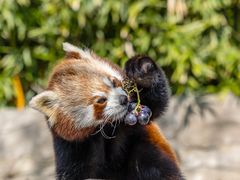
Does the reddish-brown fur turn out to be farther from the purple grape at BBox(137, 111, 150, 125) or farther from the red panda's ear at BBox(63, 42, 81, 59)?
the red panda's ear at BBox(63, 42, 81, 59)

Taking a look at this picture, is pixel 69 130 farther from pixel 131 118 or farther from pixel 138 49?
pixel 138 49

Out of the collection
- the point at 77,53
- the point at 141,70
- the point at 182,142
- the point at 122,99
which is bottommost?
the point at 182,142

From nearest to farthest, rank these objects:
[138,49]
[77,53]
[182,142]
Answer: [77,53]
[182,142]
[138,49]

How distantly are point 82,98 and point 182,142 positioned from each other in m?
2.74

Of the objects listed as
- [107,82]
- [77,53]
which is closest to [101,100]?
[107,82]

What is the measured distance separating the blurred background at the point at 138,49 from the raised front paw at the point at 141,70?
279 centimetres

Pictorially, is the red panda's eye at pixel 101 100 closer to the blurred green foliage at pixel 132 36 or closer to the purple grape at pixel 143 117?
the purple grape at pixel 143 117

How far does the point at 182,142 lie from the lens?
6.39 m

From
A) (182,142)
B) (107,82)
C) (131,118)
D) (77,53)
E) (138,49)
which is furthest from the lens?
(138,49)

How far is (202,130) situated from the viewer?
6.55 metres

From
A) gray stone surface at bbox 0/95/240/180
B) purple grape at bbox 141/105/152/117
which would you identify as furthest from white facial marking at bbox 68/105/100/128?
gray stone surface at bbox 0/95/240/180

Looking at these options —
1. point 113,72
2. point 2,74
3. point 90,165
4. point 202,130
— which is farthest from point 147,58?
point 2,74

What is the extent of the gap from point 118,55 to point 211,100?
3.25 feet

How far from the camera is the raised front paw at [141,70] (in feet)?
12.1
